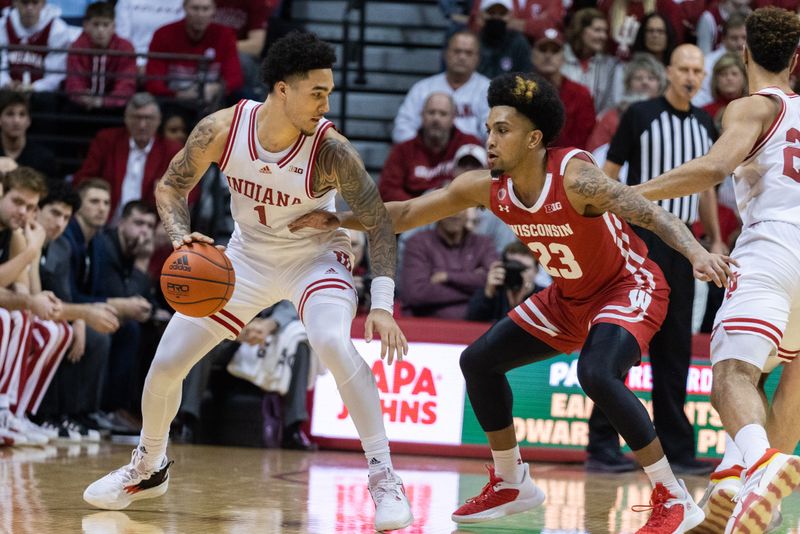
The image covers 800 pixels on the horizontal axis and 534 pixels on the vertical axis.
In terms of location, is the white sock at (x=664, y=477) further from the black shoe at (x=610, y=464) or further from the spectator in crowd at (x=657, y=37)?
the spectator in crowd at (x=657, y=37)

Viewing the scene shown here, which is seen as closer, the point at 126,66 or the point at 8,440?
the point at 8,440

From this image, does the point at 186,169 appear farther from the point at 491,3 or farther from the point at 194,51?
the point at 491,3

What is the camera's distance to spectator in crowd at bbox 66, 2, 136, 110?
10656 millimetres

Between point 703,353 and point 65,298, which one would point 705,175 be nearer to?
point 703,353

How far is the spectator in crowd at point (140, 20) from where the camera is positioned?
37.9ft

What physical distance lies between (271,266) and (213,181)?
15.1ft

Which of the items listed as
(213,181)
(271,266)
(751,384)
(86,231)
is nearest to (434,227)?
(213,181)

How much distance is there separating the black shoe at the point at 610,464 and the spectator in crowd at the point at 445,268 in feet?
5.28

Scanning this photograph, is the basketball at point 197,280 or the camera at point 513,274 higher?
the camera at point 513,274

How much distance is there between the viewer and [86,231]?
29.7 ft

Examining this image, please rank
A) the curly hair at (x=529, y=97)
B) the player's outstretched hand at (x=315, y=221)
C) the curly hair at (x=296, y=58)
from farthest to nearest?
the player's outstretched hand at (x=315, y=221)
the curly hair at (x=529, y=97)
the curly hair at (x=296, y=58)

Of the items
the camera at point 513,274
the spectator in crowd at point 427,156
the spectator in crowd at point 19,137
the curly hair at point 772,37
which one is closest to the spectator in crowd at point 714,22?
the spectator in crowd at point 427,156

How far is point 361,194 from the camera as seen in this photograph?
505cm

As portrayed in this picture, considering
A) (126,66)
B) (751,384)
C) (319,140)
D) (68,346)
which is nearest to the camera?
→ (751,384)
